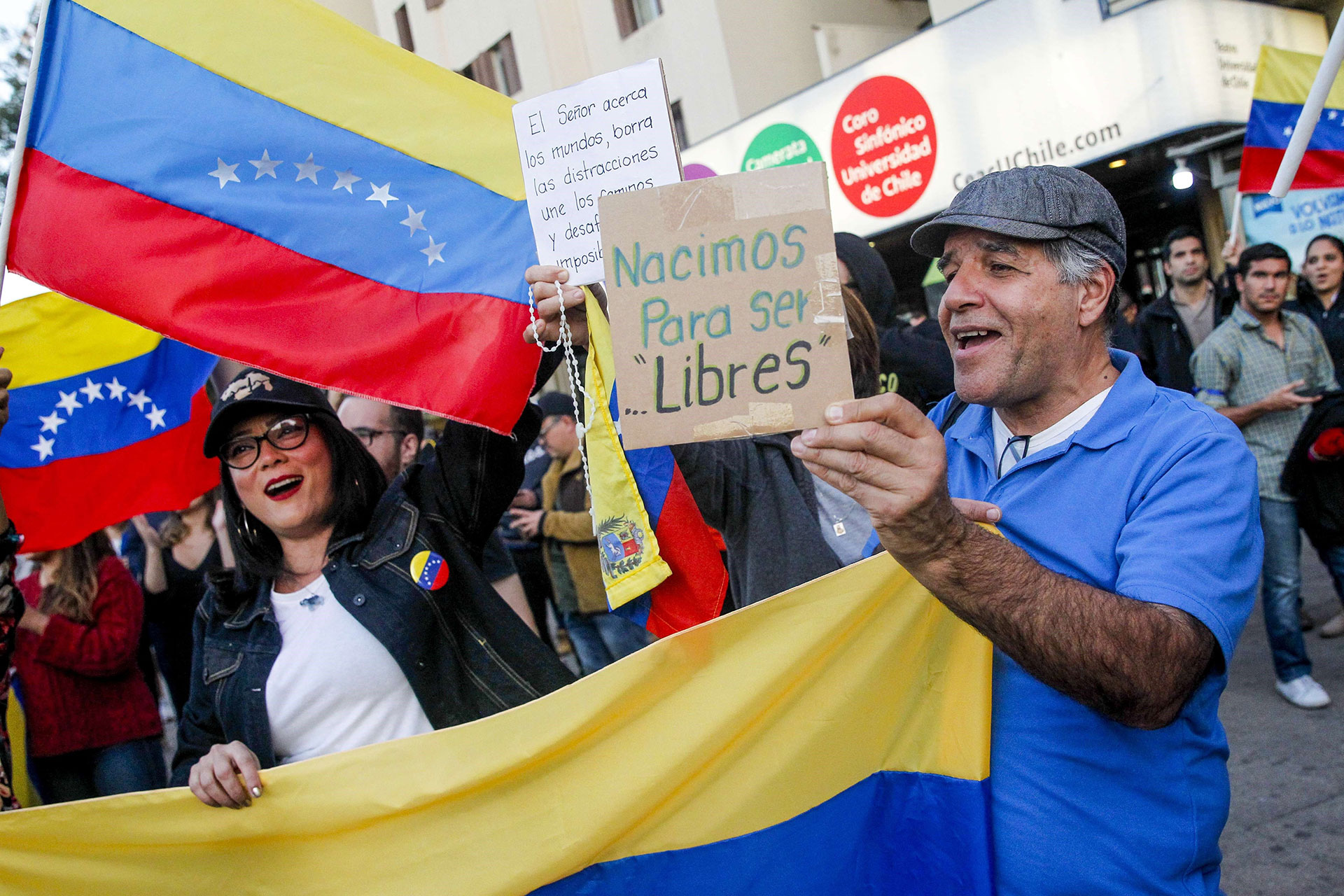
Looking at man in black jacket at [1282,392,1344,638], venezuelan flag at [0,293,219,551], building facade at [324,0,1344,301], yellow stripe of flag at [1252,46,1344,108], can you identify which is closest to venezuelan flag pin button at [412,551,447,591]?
venezuelan flag at [0,293,219,551]

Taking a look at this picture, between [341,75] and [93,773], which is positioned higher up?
[341,75]

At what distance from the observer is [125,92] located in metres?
2.46

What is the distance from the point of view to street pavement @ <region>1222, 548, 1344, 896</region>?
322 centimetres

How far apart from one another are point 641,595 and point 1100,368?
105cm

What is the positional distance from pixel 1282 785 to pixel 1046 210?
313 cm

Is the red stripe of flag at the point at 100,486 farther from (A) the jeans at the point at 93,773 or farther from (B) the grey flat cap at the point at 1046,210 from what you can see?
(B) the grey flat cap at the point at 1046,210

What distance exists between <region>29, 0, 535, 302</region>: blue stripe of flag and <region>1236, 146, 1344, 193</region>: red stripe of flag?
4.19 metres

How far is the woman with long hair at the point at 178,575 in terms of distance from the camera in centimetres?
571

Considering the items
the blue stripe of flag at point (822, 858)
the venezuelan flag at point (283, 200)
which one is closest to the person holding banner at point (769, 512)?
the venezuelan flag at point (283, 200)

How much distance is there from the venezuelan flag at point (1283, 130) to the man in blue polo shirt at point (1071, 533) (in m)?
4.01

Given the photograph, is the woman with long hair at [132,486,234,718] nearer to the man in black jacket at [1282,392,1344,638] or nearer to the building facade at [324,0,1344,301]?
the man in black jacket at [1282,392,1344,638]

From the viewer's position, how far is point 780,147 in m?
12.3

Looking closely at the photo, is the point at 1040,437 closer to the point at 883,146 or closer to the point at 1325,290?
the point at 1325,290

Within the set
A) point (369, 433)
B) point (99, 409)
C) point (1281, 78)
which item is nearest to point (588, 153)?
point (99, 409)
